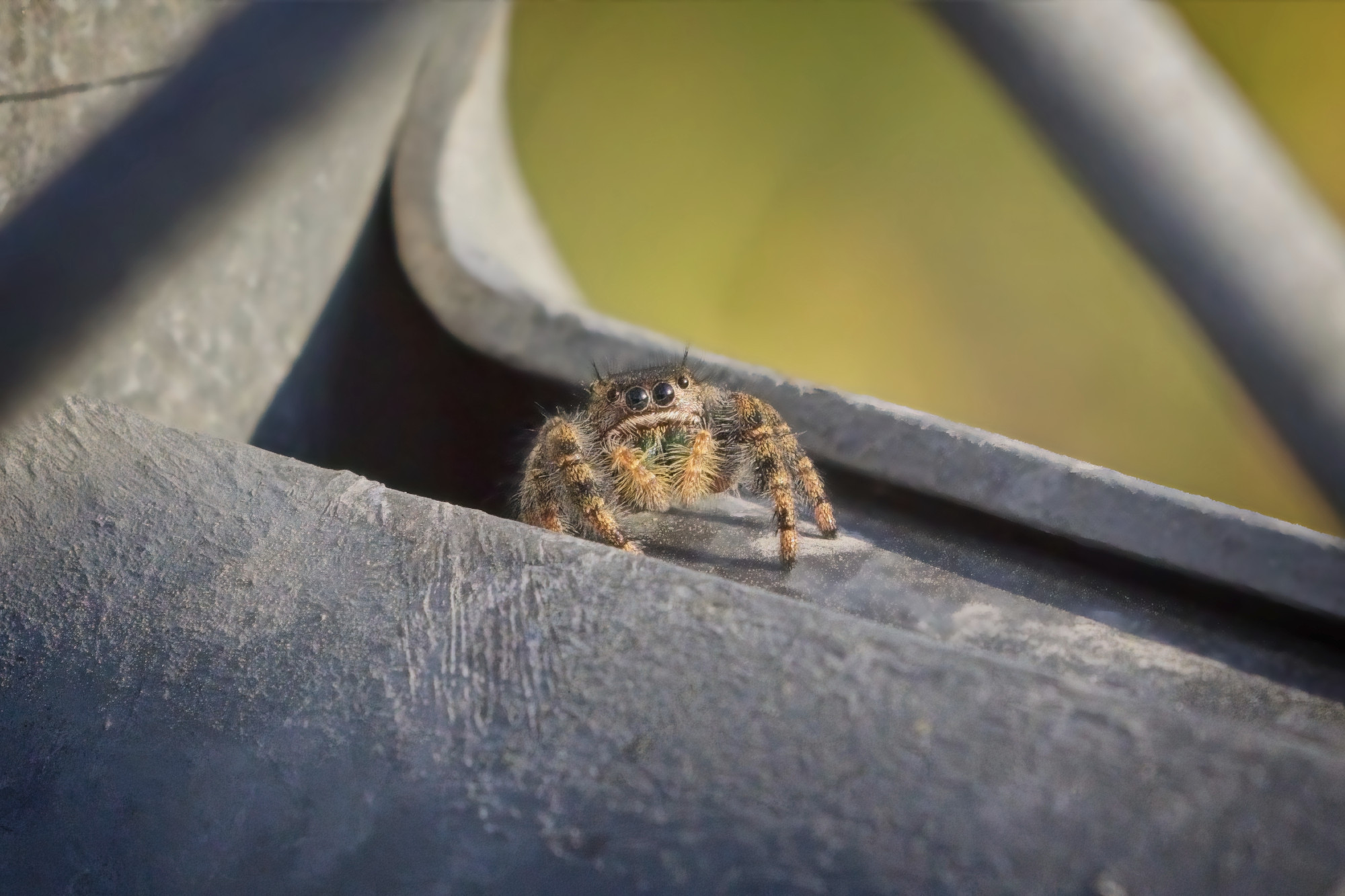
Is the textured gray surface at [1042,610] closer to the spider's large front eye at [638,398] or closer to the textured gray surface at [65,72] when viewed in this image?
the spider's large front eye at [638,398]

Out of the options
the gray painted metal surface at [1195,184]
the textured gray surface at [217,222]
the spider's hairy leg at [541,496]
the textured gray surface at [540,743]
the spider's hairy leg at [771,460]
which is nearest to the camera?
the gray painted metal surface at [1195,184]

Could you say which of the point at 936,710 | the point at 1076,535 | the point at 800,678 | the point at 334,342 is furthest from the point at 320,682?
the point at 334,342

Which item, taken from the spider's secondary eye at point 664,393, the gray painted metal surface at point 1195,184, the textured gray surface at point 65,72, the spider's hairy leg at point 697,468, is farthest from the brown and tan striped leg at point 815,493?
the textured gray surface at point 65,72

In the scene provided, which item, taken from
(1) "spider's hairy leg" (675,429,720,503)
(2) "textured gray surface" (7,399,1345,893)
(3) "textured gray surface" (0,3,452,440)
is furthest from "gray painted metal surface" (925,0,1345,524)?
(1) "spider's hairy leg" (675,429,720,503)

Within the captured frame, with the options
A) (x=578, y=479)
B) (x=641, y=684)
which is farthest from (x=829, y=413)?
(x=641, y=684)

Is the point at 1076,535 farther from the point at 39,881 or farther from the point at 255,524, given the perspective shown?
the point at 39,881

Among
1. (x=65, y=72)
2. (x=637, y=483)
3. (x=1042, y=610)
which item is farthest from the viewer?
(x=637, y=483)

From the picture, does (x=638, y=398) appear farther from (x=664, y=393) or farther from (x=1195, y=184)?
(x=1195, y=184)
